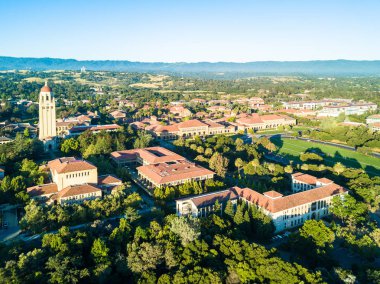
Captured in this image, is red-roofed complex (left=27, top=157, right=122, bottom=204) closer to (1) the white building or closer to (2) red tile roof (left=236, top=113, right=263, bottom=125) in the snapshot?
(2) red tile roof (left=236, top=113, right=263, bottom=125)

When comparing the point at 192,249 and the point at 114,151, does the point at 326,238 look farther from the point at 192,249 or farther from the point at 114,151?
the point at 114,151

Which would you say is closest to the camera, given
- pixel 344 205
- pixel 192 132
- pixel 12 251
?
pixel 12 251

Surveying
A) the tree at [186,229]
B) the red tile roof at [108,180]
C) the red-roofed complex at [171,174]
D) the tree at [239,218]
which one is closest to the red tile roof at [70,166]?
the red tile roof at [108,180]

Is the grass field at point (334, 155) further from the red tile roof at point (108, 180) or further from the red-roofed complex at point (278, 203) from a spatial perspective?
the red tile roof at point (108, 180)

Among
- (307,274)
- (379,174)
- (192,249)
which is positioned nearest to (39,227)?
(192,249)

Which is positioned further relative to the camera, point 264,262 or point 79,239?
point 79,239
